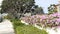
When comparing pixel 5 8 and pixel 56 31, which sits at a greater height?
pixel 56 31

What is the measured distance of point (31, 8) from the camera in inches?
1610

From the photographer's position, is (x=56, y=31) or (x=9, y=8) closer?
(x=56, y=31)

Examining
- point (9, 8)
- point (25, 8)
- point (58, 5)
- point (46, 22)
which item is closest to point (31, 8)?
point (25, 8)

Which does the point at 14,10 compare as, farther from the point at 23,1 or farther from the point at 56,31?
the point at 56,31

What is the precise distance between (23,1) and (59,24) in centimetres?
3057

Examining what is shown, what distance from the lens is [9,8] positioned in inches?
1593

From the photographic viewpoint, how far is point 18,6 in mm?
39281

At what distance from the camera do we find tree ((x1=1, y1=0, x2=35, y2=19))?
127ft

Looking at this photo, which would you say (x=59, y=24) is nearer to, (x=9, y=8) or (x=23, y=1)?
(x=23, y=1)

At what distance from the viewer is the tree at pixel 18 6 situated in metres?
38.8

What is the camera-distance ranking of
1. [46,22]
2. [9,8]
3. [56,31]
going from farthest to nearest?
[9,8] < [46,22] < [56,31]

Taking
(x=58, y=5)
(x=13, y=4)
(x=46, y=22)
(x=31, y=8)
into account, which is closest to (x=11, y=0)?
(x=13, y=4)

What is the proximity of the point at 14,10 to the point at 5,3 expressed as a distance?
2.01 metres

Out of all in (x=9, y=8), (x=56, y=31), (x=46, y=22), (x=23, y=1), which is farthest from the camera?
(x=9, y=8)
